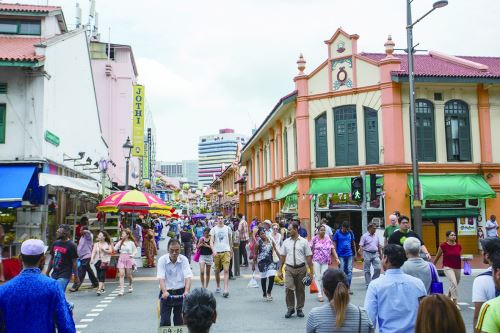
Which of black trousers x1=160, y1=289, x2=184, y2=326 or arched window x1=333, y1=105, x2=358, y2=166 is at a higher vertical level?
arched window x1=333, y1=105, x2=358, y2=166

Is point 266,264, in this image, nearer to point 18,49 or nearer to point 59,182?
point 59,182

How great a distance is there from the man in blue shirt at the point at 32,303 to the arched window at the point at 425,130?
2161 centimetres

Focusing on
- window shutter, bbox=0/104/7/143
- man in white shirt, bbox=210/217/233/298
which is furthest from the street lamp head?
window shutter, bbox=0/104/7/143

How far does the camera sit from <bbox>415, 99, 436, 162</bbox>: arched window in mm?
23859

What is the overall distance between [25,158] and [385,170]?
15.0 meters

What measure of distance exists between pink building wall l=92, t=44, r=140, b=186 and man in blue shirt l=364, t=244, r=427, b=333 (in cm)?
4280

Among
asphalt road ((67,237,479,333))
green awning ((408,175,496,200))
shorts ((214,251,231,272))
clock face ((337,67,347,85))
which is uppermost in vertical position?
clock face ((337,67,347,85))

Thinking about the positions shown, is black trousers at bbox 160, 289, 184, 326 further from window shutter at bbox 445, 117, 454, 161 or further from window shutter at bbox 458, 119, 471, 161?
window shutter at bbox 458, 119, 471, 161

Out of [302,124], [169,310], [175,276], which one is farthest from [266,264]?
[302,124]

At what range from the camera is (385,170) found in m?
23.4

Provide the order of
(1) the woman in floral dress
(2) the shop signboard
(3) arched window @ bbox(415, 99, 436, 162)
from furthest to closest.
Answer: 1. (3) arched window @ bbox(415, 99, 436, 162)
2. (2) the shop signboard
3. (1) the woman in floral dress

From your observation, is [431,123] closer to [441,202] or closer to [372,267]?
[441,202]

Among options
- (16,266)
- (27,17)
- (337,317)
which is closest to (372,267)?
(16,266)

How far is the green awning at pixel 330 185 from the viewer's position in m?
24.0
